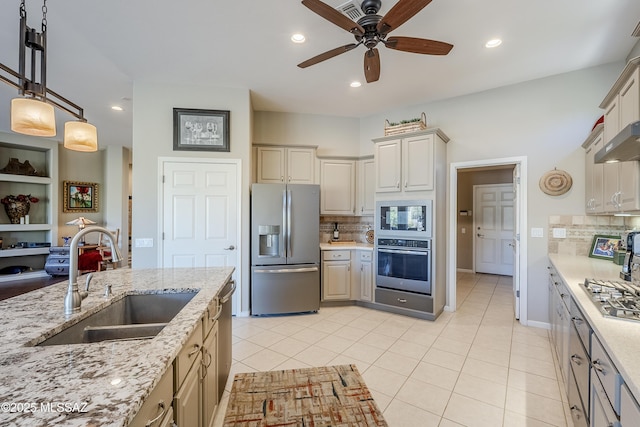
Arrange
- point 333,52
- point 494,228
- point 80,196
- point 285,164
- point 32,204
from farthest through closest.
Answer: point 80,196
point 32,204
point 494,228
point 285,164
point 333,52

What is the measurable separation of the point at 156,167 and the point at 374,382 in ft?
11.1

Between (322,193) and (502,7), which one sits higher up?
(502,7)

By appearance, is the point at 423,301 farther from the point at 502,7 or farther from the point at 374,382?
the point at 502,7

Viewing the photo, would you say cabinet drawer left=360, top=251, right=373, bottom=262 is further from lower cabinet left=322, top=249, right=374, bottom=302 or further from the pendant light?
the pendant light

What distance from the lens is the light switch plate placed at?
10.5 ft

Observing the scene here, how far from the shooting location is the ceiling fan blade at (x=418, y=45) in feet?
6.84

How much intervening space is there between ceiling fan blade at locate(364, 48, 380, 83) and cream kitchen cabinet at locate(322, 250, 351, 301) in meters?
2.39

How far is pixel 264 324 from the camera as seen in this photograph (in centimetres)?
346

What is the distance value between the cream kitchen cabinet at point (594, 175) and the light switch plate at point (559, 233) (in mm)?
300

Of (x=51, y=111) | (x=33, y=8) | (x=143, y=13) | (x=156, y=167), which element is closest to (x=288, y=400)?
(x=51, y=111)

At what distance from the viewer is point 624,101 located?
1778 mm

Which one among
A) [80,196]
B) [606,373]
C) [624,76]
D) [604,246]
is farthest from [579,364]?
[80,196]

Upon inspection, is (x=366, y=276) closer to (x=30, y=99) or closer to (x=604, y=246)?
(x=604, y=246)

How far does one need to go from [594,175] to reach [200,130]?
434 cm
